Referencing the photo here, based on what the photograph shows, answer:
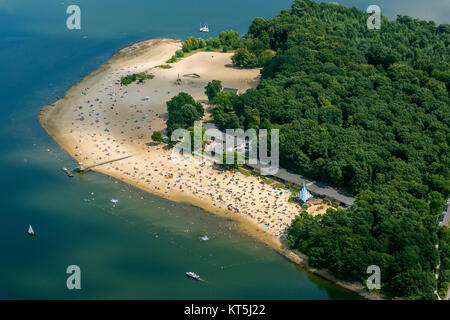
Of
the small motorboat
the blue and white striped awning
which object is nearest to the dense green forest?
the blue and white striped awning

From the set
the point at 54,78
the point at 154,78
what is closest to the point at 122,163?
the point at 154,78

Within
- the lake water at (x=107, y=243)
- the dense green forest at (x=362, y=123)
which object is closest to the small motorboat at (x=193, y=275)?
the lake water at (x=107, y=243)

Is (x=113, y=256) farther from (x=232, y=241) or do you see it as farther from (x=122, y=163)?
(x=122, y=163)

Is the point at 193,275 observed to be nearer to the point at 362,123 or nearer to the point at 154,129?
the point at 154,129

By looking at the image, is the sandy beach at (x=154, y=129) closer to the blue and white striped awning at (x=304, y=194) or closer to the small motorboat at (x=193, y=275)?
the blue and white striped awning at (x=304, y=194)

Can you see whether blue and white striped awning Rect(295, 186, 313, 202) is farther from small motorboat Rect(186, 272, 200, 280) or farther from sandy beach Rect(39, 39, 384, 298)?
small motorboat Rect(186, 272, 200, 280)

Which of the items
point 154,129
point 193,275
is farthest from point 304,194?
point 154,129
